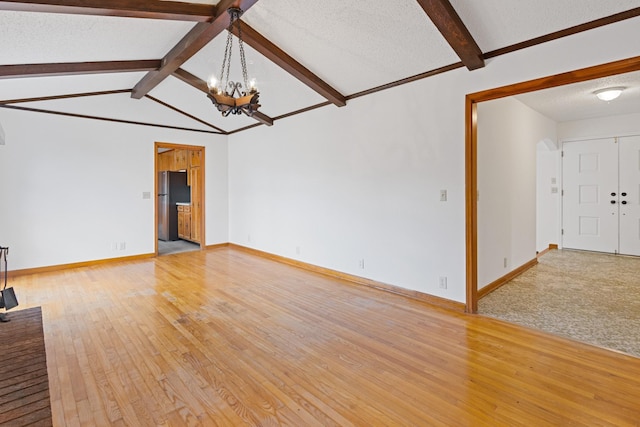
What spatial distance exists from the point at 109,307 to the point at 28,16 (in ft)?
8.93

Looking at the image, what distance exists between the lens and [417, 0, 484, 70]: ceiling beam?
8.05 ft

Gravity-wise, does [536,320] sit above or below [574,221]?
below

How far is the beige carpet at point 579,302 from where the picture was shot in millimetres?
2805

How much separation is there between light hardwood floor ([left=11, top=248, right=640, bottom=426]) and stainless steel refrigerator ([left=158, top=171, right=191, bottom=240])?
14.0 feet

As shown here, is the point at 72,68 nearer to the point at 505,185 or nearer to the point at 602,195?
the point at 505,185

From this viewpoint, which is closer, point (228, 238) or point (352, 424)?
point (352, 424)

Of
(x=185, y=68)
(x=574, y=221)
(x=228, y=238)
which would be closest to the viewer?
(x=185, y=68)

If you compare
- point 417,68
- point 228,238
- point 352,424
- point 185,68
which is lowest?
point 352,424

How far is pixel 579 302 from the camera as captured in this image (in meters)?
3.54

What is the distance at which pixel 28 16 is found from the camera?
2.53m

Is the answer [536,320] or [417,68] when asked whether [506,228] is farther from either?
[417,68]

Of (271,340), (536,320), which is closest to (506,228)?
(536,320)

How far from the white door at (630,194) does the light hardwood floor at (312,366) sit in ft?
15.5

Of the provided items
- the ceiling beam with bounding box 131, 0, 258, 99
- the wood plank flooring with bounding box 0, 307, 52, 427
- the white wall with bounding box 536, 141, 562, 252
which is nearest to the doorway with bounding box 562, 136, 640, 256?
the white wall with bounding box 536, 141, 562, 252
